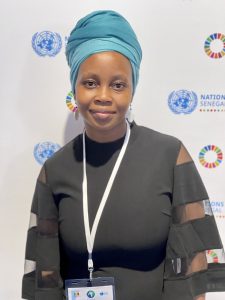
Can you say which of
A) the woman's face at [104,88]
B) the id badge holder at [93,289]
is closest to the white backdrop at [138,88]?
the woman's face at [104,88]

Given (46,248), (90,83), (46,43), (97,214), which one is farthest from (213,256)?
(46,43)

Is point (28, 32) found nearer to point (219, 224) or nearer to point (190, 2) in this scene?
point (190, 2)

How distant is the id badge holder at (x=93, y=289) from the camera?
1.02m

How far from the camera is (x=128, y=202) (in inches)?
39.6

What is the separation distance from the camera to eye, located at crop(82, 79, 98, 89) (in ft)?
3.10

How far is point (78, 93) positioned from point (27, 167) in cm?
50

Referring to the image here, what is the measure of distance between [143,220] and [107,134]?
0.24 meters

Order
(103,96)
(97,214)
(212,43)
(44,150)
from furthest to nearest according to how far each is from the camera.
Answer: (44,150) → (212,43) → (97,214) → (103,96)

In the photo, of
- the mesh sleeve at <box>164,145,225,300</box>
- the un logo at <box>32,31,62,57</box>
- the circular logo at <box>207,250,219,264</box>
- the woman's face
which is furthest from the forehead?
the circular logo at <box>207,250,219,264</box>

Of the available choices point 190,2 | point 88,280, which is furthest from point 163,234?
point 190,2

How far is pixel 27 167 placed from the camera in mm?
1371

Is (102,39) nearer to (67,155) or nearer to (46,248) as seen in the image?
(67,155)

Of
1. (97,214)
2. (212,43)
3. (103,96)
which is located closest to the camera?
(103,96)

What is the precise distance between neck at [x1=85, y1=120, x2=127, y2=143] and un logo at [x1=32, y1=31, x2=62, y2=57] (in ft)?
1.21
